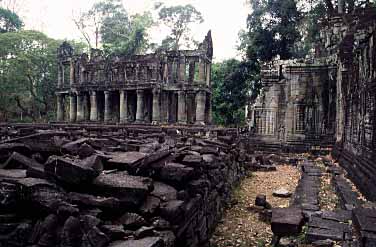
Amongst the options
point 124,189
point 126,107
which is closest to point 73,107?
point 126,107

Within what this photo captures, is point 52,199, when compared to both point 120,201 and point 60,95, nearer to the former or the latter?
point 120,201

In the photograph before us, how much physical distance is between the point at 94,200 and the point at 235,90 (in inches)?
1119

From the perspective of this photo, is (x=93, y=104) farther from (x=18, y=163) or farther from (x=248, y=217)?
(x=18, y=163)

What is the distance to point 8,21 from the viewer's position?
4550cm

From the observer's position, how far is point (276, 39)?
28.3m

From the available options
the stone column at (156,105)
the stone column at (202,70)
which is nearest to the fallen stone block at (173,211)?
the stone column at (202,70)

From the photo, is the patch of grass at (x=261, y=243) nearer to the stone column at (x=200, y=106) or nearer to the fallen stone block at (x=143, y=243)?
the fallen stone block at (x=143, y=243)

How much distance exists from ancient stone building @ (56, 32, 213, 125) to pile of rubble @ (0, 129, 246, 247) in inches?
1064

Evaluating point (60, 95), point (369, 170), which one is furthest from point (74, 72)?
point (369, 170)

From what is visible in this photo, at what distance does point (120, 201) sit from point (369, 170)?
20.5 ft

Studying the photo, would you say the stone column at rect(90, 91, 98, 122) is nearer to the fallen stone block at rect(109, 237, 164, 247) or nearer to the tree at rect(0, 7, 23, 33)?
the tree at rect(0, 7, 23, 33)

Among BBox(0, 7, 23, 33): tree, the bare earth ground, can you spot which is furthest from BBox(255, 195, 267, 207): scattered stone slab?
BBox(0, 7, 23, 33): tree

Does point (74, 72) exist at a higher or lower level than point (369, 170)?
higher

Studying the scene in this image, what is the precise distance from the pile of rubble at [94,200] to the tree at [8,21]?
46.7 m
